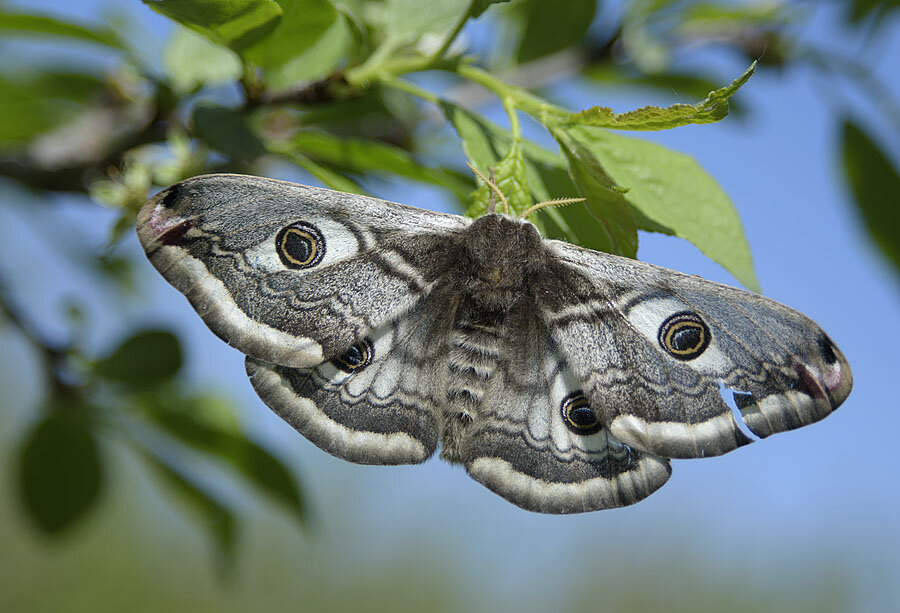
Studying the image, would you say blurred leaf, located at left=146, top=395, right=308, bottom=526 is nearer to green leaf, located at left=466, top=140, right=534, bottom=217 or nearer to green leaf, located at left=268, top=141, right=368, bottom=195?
green leaf, located at left=268, top=141, right=368, bottom=195

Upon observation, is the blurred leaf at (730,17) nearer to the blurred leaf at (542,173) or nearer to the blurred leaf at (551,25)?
the blurred leaf at (551,25)

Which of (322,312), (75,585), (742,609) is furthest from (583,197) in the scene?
(742,609)

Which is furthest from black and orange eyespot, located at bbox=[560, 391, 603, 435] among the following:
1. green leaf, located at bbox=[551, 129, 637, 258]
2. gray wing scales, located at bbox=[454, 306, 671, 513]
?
green leaf, located at bbox=[551, 129, 637, 258]

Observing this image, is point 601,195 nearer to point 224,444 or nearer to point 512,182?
point 512,182

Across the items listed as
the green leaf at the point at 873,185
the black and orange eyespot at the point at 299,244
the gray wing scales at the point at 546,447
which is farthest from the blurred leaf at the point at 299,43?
the green leaf at the point at 873,185

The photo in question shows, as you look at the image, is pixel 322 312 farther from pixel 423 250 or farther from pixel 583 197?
pixel 583 197

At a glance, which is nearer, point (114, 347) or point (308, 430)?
point (308, 430)
